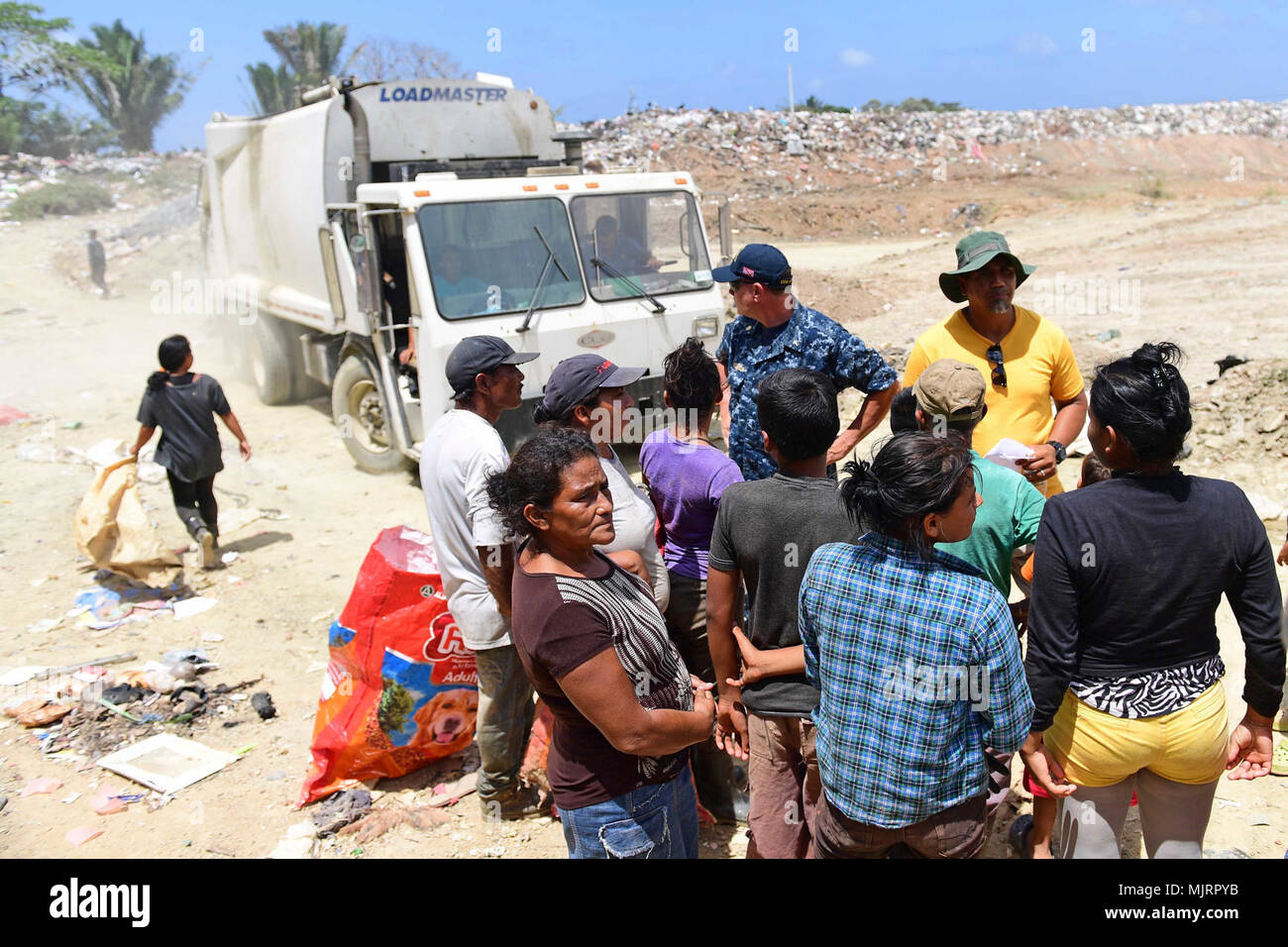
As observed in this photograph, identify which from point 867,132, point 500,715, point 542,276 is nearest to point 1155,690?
Answer: point 500,715

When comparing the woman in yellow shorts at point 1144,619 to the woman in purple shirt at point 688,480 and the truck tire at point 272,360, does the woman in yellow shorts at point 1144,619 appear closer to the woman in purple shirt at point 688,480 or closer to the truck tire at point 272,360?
→ the woman in purple shirt at point 688,480

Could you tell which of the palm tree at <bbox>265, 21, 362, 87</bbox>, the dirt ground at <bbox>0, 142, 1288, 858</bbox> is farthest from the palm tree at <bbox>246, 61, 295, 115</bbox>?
the dirt ground at <bbox>0, 142, 1288, 858</bbox>

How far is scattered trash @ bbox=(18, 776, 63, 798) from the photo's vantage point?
12.7 feet

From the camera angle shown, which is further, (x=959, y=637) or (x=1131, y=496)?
(x=1131, y=496)

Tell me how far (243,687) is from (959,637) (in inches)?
153

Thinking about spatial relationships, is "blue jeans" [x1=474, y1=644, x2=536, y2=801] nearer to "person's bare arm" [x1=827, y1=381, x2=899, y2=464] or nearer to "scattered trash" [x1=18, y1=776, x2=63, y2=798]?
"person's bare arm" [x1=827, y1=381, x2=899, y2=464]

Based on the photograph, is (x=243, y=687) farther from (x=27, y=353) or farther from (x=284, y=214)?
(x=27, y=353)

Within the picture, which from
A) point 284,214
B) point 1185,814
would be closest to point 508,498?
point 1185,814

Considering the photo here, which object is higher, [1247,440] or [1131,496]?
[1131,496]

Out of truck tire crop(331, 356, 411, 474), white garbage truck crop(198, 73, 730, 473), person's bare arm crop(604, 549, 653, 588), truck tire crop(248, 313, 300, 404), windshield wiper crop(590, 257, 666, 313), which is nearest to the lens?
person's bare arm crop(604, 549, 653, 588)

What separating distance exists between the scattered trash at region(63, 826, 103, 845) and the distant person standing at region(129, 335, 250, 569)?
106 inches

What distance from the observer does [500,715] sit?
11.0 feet

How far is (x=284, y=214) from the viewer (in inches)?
331

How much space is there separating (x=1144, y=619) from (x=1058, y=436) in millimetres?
1316
